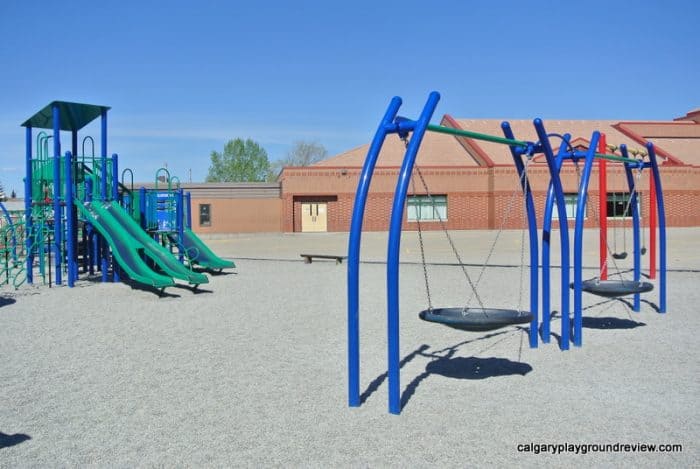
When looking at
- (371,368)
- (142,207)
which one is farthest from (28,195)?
(371,368)

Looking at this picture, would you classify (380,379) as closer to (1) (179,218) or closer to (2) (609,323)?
(2) (609,323)

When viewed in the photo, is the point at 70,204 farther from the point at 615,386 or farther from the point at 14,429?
the point at 615,386

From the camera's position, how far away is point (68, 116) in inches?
632

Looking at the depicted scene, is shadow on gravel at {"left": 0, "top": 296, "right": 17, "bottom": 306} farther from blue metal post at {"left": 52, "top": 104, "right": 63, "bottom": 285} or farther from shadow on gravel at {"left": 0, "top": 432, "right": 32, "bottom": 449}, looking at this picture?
shadow on gravel at {"left": 0, "top": 432, "right": 32, "bottom": 449}

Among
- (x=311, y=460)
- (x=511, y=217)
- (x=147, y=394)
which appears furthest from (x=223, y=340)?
(x=511, y=217)

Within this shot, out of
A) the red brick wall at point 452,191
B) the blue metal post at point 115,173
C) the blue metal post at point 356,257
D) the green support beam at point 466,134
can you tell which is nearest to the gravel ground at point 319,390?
the blue metal post at point 356,257

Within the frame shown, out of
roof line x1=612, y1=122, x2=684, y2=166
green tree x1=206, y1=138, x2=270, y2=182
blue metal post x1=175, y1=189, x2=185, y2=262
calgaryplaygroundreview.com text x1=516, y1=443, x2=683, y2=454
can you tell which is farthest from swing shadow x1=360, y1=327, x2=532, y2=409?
green tree x1=206, y1=138, x2=270, y2=182

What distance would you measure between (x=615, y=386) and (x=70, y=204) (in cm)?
1254

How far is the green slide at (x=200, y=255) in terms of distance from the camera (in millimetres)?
16953

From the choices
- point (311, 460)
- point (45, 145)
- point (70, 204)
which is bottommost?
point (311, 460)

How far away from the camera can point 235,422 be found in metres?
5.21

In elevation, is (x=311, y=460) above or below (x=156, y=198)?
below

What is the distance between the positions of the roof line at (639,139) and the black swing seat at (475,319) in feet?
132

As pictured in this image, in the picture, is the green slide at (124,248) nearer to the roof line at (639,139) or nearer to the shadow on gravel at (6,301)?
the shadow on gravel at (6,301)
